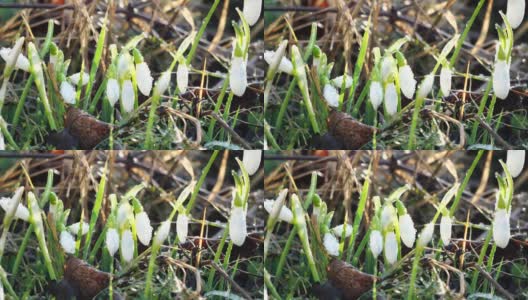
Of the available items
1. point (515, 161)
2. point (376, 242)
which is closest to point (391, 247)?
point (376, 242)

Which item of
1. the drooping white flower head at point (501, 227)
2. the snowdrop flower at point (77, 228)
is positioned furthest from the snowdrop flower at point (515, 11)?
the snowdrop flower at point (77, 228)

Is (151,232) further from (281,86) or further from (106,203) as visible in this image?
(281,86)

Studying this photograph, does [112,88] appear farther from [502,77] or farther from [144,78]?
[502,77]

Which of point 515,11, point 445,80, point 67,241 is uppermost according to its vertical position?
point 515,11

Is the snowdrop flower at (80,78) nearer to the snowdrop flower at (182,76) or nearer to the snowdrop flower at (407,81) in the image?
the snowdrop flower at (182,76)

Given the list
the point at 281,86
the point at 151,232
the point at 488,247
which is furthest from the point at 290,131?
the point at 488,247

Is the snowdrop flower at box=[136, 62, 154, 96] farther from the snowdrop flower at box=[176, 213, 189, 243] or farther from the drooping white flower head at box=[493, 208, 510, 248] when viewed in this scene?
the drooping white flower head at box=[493, 208, 510, 248]
